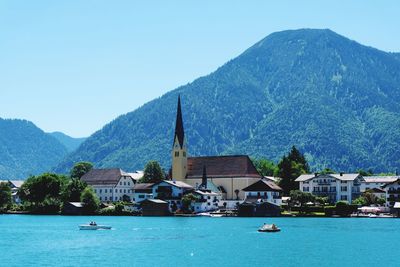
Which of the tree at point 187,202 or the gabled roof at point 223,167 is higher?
the gabled roof at point 223,167

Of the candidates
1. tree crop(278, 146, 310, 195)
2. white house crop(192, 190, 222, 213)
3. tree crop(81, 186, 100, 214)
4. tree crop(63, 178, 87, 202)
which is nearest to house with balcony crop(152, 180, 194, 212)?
white house crop(192, 190, 222, 213)

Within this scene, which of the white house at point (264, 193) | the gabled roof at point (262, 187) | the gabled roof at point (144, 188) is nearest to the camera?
the white house at point (264, 193)

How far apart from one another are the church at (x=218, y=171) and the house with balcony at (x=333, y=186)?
441 inches

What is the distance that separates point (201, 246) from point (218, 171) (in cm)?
8780

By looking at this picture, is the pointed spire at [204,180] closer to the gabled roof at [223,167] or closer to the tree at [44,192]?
the gabled roof at [223,167]

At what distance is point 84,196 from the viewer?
133250 mm

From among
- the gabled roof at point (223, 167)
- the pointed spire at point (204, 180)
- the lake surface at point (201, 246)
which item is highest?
the gabled roof at point (223, 167)

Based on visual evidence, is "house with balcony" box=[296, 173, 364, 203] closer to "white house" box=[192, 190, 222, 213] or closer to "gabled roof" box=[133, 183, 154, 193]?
"white house" box=[192, 190, 222, 213]

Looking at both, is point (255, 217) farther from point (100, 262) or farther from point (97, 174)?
point (100, 262)

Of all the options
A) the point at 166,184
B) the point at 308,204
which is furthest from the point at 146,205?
the point at 308,204

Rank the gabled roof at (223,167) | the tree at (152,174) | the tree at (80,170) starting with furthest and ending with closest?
the tree at (80,170)
the tree at (152,174)
the gabled roof at (223,167)

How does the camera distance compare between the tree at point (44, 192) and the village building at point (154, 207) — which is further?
the tree at point (44, 192)

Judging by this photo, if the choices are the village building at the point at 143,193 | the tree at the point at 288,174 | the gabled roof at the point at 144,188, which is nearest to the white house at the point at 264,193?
the village building at the point at 143,193

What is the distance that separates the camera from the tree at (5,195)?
146 m
